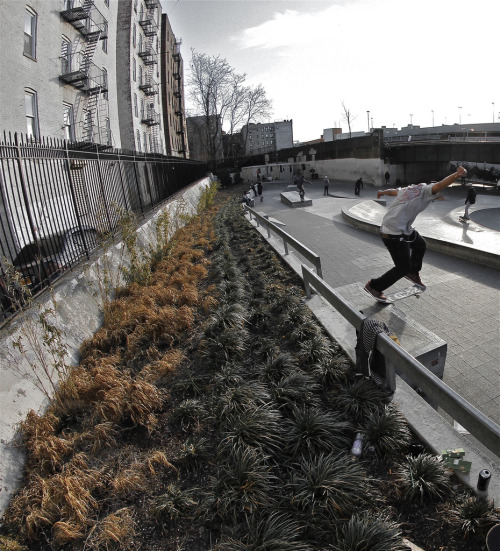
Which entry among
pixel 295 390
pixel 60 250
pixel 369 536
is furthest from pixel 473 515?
pixel 60 250

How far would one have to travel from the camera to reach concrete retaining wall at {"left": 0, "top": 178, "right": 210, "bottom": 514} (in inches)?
106

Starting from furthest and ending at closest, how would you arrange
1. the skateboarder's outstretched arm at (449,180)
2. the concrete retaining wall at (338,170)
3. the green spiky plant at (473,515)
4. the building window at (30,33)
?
the concrete retaining wall at (338,170) < the building window at (30,33) < the skateboarder's outstretched arm at (449,180) < the green spiky plant at (473,515)

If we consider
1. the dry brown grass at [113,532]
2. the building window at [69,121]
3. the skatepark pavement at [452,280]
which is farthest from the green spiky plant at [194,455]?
the building window at [69,121]

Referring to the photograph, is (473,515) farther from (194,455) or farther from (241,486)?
(194,455)

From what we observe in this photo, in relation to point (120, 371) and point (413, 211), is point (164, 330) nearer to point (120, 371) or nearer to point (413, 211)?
point (120, 371)

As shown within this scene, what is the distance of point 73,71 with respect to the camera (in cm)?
1838

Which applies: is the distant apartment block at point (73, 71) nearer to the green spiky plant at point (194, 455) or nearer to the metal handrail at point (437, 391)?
the green spiky plant at point (194, 455)

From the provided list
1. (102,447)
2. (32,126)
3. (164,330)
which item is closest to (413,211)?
(164,330)

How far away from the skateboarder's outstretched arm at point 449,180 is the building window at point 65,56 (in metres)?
19.4

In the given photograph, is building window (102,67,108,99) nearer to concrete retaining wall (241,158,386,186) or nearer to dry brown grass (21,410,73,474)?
concrete retaining wall (241,158,386,186)

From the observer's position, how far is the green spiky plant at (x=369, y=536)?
187 centimetres

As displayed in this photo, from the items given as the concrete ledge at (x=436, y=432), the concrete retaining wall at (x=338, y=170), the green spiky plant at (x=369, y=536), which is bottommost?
the concrete ledge at (x=436, y=432)

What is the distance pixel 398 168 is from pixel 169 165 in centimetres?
2476

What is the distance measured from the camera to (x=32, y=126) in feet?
51.2
